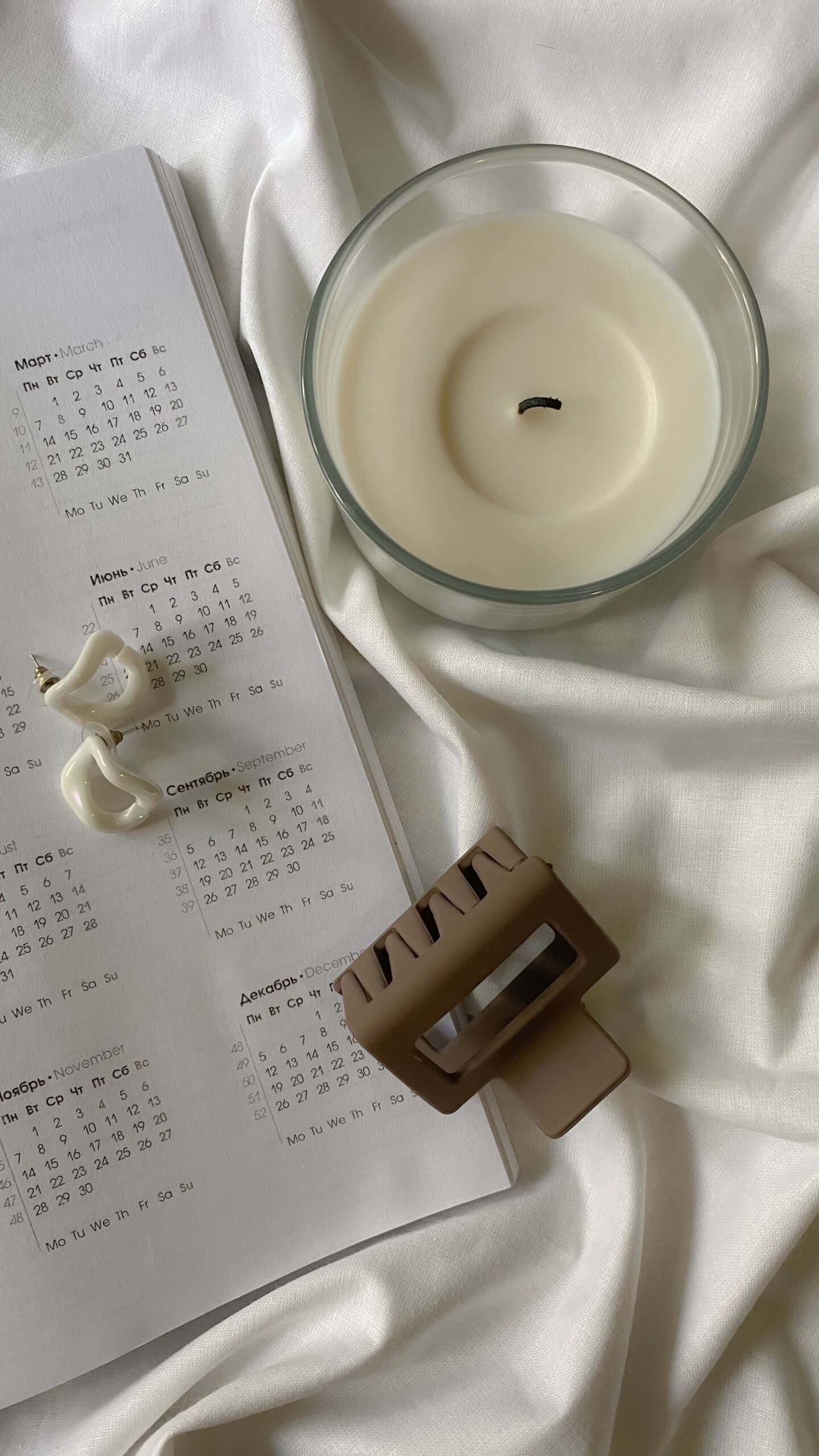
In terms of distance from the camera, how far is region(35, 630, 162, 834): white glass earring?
0.35m

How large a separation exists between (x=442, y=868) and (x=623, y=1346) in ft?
0.57

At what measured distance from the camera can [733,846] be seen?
38cm

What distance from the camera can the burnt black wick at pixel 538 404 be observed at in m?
0.34

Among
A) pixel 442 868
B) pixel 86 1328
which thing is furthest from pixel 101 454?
pixel 86 1328

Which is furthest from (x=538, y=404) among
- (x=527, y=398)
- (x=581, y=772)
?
(x=581, y=772)

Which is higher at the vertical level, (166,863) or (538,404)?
(538,404)

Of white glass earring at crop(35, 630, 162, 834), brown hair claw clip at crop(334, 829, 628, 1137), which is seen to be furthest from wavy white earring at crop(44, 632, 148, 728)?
brown hair claw clip at crop(334, 829, 628, 1137)

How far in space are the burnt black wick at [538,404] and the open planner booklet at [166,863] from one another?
0.09 metres

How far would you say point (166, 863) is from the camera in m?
0.37

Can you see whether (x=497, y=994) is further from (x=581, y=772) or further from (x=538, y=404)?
(x=538, y=404)

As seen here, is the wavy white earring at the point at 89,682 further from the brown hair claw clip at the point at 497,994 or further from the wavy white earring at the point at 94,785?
the brown hair claw clip at the point at 497,994

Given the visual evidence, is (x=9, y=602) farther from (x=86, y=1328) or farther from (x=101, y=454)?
(x=86, y=1328)

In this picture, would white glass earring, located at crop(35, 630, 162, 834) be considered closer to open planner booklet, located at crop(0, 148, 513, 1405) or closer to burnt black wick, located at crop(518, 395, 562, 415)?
open planner booklet, located at crop(0, 148, 513, 1405)

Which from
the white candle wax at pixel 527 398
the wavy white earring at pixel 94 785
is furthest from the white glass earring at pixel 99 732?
the white candle wax at pixel 527 398
